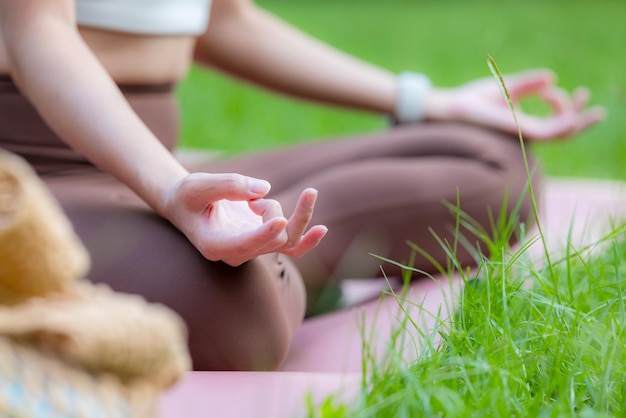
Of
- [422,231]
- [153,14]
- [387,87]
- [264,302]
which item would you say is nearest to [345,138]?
[387,87]

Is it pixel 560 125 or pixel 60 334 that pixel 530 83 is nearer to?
pixel 560 125

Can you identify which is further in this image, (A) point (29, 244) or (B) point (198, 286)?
(B) point (198, 286)

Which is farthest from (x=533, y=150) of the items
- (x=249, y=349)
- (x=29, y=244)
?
(x=29, y=244)

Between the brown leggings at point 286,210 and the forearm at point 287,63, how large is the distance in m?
0.18

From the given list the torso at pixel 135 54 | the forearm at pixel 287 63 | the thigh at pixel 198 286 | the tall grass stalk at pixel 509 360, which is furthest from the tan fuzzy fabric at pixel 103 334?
the forearm at pixel 287 63

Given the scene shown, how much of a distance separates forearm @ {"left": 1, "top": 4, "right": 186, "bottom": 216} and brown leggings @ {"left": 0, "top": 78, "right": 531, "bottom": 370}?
2.9 inches

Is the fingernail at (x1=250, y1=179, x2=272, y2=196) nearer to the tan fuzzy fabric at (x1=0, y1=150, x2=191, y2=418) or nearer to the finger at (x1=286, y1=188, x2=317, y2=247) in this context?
the finger at (x1=286, y1=188, x2=317, y2=247)

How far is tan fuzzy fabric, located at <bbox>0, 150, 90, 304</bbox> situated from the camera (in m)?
0.56

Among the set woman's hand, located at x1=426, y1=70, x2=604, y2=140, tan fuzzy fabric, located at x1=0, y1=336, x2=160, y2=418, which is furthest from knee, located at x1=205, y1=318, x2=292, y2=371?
woman's hand, located at x1=426, y1=70, x2=604, y2=140

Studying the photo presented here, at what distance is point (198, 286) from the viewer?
3.14 ft

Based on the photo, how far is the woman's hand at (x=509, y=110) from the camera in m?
1.68

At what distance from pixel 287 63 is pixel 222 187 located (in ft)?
3.06

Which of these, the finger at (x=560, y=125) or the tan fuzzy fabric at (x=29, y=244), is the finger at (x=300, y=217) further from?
the finger at (x=560, y=125)

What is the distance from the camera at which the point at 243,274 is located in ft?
3.17
